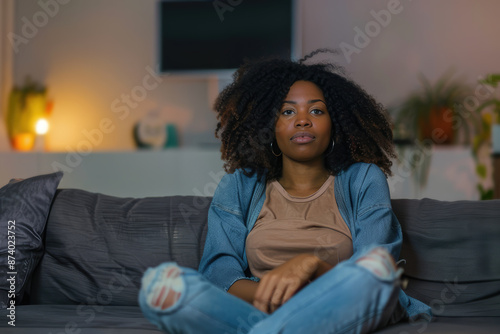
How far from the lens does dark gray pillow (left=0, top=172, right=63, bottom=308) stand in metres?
1.54

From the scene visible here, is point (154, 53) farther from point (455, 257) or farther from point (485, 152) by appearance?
point (455, 257)

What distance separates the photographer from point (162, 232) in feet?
5.50

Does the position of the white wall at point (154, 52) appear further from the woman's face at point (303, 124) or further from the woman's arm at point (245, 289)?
the woman's arm at point (245, 289)

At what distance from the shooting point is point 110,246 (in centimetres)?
167

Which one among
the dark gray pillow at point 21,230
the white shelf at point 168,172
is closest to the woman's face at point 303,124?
the dark gray pillow at point 21,230

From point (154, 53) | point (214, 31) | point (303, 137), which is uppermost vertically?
point (214, 31)

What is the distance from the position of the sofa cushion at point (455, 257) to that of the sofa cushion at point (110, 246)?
1.98ft

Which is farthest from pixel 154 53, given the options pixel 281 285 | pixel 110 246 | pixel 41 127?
pixel 281 285

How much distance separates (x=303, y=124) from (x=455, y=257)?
55 centimetres

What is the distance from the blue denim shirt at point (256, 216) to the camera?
135cm

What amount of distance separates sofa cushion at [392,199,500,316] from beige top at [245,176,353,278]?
26cm

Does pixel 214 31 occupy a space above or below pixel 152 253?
above

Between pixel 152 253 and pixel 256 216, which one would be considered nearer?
pixel 256 216

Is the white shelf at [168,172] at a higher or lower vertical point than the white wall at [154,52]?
lower
